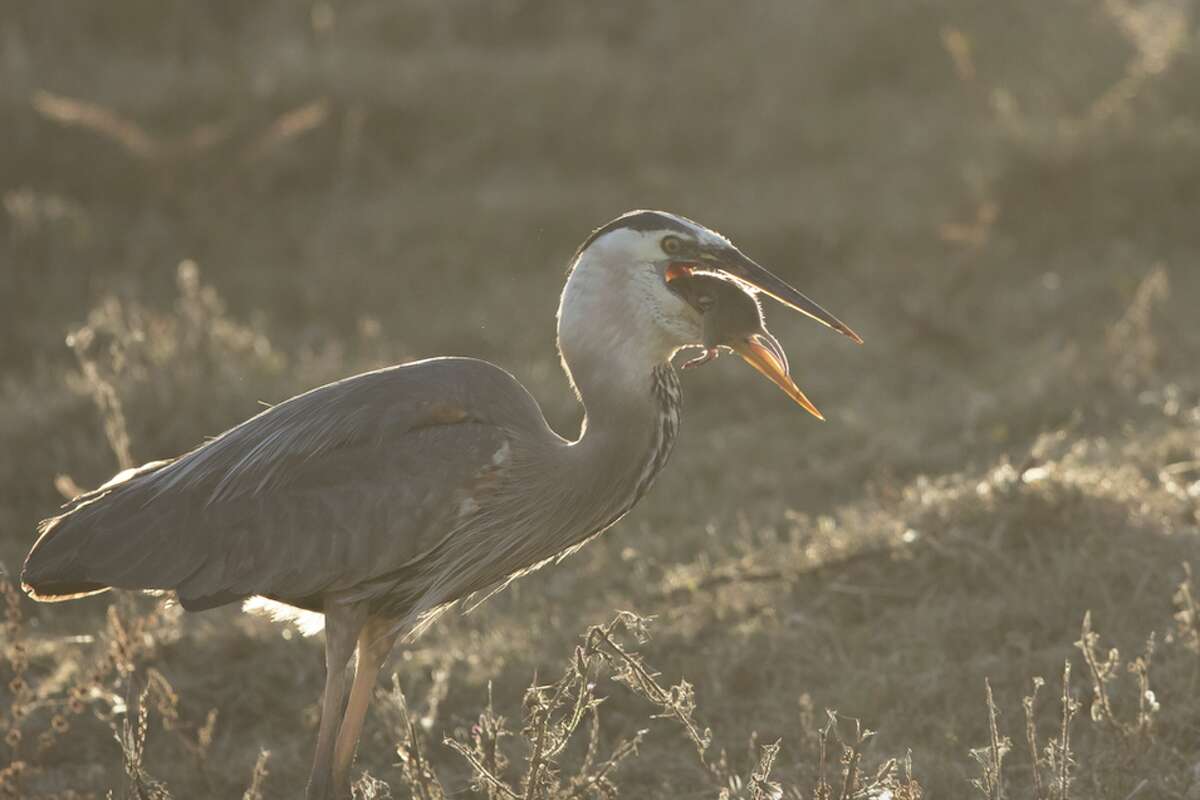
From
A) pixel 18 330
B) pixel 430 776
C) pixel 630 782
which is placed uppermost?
pixel 430 776

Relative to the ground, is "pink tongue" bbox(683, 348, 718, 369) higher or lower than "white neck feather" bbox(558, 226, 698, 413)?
lower

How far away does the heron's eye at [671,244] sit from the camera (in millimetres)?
4609

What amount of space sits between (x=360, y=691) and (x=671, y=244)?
1412mm

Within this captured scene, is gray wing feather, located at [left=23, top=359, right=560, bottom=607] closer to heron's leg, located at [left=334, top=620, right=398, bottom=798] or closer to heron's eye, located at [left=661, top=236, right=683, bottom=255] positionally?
heron's leg, located at [left=334, top=620, right=398, bottom=798]

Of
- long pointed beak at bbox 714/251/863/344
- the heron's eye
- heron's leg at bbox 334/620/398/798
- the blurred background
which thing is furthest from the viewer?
the blurred background

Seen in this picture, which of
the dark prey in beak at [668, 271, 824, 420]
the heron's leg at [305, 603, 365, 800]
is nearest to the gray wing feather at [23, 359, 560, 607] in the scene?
the heron's leg at [305, 603, 365, 800]

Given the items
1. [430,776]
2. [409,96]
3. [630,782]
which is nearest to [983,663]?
[630,782]

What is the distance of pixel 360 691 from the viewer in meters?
4.79

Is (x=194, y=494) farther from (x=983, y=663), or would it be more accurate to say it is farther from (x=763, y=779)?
(x=983, y=663)

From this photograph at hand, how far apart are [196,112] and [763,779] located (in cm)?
834

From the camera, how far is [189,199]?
34.9 ft

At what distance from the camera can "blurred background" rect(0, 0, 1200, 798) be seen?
5.45m

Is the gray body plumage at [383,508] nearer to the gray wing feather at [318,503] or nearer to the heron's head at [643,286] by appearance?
the gray wing feather at [318,503]

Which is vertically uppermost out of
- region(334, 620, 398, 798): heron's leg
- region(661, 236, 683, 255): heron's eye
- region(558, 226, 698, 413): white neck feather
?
region(661, 236, 683, 255): heron's eye
